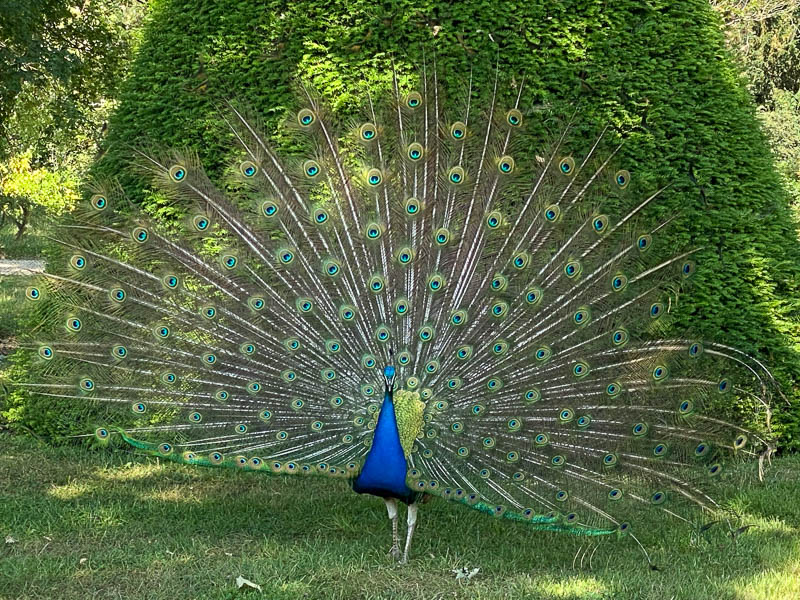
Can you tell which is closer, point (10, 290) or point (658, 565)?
point (658, 565)

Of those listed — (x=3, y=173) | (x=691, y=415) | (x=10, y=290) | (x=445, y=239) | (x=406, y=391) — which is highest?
(x=445, y=239)

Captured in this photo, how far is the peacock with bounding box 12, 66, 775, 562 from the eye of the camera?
4.65 meters

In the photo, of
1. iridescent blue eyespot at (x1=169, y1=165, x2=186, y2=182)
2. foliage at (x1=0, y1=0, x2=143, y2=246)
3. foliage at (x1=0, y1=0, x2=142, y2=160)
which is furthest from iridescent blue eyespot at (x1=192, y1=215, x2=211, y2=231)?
foliage at (x1=0, y1=0, x2=142, y2=160)

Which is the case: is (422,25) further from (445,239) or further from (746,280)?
(746,280)

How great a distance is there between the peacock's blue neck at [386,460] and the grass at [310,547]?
455 mm

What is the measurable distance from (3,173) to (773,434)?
1223 centimetres

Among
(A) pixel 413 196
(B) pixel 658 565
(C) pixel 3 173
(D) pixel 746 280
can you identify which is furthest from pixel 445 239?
(C) pixel 3 173

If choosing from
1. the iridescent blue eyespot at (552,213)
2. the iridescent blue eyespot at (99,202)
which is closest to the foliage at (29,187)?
the iridescent blue eyespot at (99,202)

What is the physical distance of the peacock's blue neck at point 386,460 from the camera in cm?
450

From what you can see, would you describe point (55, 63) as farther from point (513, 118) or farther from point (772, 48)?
point (772, 48)

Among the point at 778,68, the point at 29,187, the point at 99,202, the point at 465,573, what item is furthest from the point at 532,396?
the point at 778,68

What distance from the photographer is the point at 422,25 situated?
21.8 feet

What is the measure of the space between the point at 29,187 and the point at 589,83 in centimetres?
1086

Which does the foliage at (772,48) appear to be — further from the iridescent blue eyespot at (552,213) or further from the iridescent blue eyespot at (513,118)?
the iridescent blue eyespot at (552,213)
